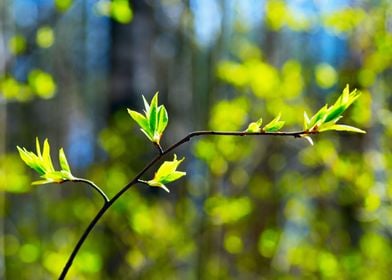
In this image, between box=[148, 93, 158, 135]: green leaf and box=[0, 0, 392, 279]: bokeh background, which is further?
box=[0, 0, 392, 279]: bokeh background

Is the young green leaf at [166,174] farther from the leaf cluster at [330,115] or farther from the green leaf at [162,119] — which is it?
the leaf cluster at [330,115]

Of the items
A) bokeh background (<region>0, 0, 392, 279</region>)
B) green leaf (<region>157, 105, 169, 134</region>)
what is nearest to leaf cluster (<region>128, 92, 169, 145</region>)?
green leaf (<region>157, 105, 169, 134</region>)

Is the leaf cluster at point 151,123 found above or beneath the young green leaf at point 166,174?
above

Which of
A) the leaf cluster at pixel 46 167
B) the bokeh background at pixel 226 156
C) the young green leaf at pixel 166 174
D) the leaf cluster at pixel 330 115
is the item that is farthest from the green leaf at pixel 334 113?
the bokeh background at pixel 226 156

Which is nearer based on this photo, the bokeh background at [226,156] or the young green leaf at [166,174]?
the young green leaf at [166,174]

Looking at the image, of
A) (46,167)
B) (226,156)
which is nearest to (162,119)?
(46,167)

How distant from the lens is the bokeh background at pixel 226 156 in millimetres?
3209

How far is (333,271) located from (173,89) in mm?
2616

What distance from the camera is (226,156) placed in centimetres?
370

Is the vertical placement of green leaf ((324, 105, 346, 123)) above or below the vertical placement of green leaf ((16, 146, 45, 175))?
above

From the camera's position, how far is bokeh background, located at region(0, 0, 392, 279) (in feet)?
10.5

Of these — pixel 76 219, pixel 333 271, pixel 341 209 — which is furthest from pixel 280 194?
pixel 76 219

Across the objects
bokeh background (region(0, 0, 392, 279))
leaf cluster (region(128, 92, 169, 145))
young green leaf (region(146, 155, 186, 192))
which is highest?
leaf cluster (region(128, 92, 169, 145))

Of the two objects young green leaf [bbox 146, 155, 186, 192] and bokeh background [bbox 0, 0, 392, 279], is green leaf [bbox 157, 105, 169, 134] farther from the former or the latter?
bokeh background [bbox 0, 0, 392, 279]
